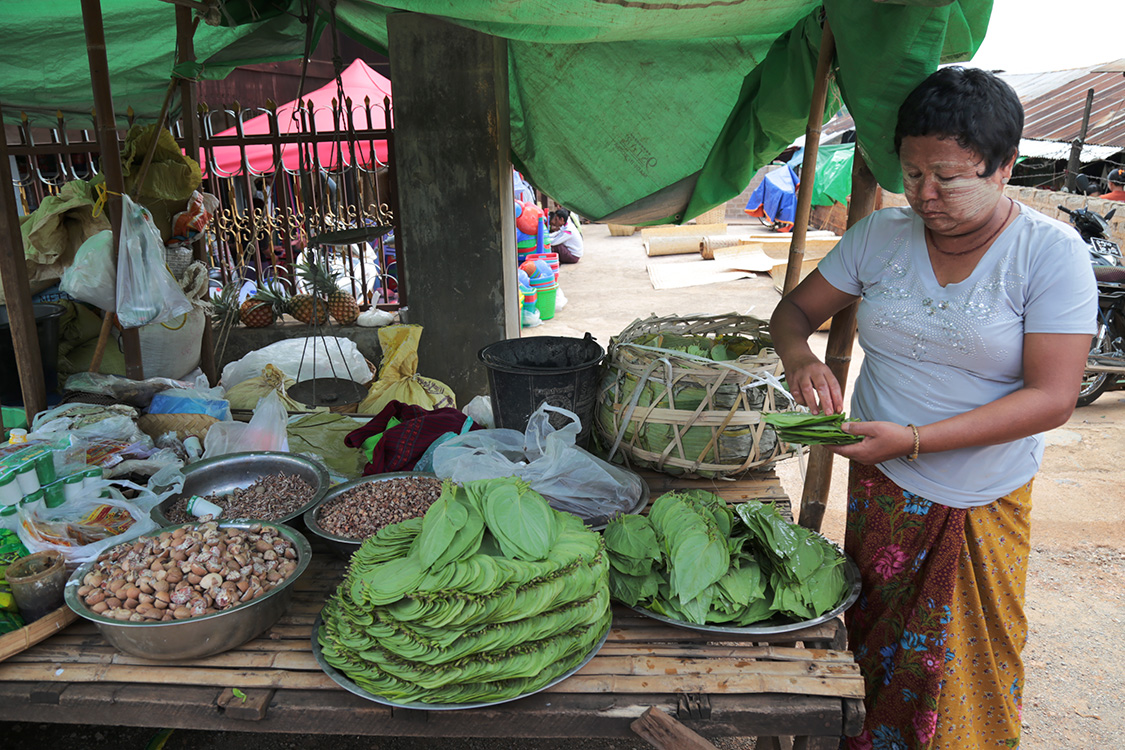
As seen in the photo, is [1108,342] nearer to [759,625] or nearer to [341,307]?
[759,625]

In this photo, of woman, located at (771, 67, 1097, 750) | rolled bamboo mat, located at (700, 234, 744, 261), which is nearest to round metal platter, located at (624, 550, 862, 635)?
woman, located at (771, 67, 1097, 750)

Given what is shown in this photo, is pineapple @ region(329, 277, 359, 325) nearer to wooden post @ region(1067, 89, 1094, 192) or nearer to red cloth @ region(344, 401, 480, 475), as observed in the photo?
red cloth @ region(344, 401, 480, 475)

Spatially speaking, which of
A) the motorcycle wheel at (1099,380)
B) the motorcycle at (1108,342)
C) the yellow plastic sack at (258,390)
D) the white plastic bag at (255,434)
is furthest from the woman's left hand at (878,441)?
the motorcycle wheel at (1099,380)

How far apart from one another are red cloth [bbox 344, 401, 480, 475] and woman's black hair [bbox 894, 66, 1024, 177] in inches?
62.7

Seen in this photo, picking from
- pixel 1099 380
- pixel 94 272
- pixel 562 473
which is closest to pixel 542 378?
pixel 562 473

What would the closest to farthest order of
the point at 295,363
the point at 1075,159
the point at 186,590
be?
the point at 186,590 → the point at 295,363 → the point at 1075,159

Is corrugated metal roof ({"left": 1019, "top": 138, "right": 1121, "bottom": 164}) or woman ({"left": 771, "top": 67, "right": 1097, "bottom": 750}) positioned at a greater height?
corrugated metal roof ({"left": 1019, "top": 138, "right": 1121, "bottom": 164})

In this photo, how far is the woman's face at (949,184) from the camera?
1446mm

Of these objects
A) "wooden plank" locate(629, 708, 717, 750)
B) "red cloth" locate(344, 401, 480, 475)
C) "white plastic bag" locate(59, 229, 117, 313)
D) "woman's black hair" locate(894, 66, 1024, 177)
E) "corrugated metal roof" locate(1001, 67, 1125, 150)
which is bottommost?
"wooden plank" locate(629, 708, 717, 750)

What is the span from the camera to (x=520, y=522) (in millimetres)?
1455

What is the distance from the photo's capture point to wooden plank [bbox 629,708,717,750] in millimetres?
1341

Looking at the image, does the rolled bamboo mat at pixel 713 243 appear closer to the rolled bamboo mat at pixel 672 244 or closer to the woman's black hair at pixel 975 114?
the rolled bamboo mat at pixel 672 244

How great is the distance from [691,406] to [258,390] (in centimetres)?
245

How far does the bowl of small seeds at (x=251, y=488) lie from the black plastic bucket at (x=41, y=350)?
1.85m
